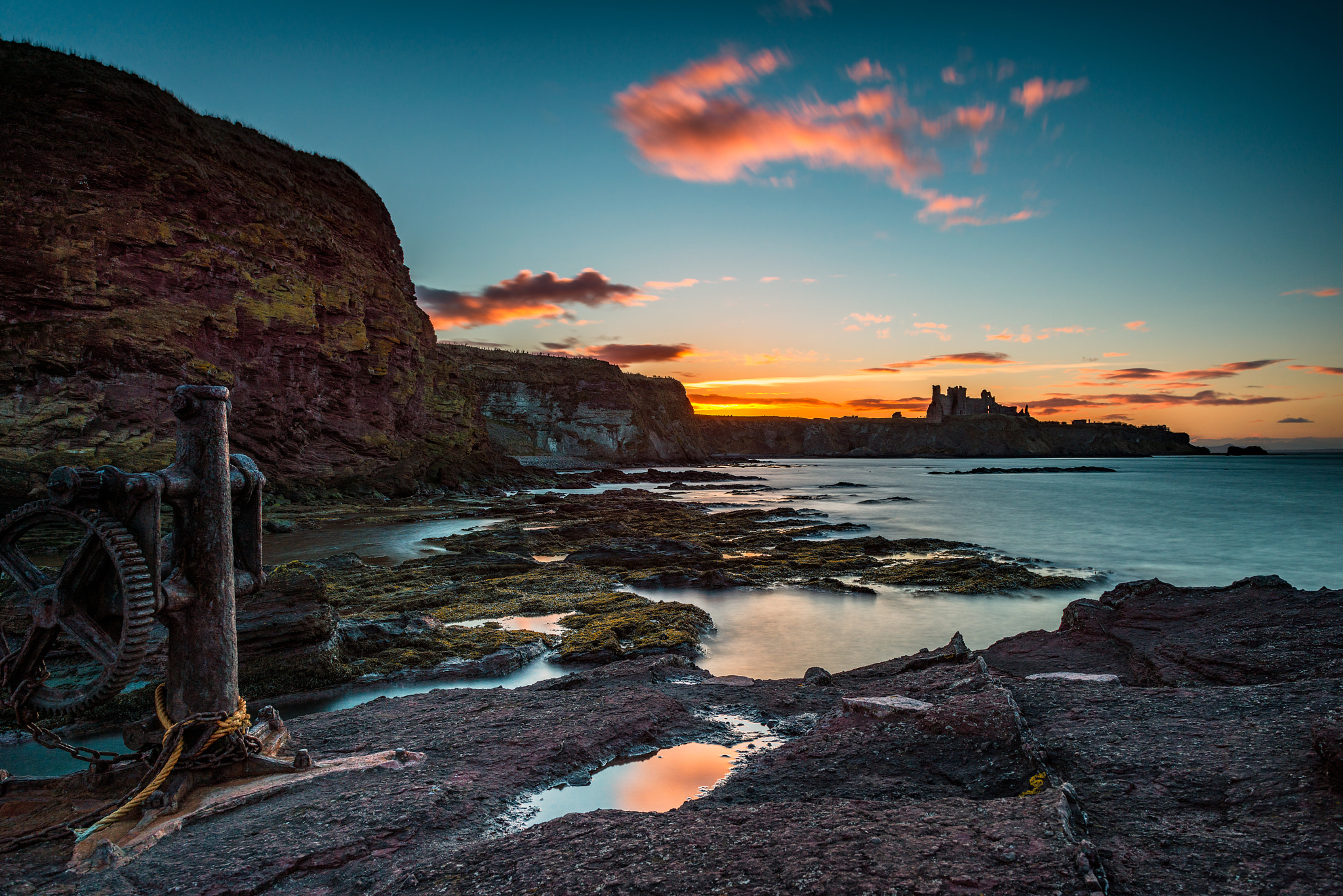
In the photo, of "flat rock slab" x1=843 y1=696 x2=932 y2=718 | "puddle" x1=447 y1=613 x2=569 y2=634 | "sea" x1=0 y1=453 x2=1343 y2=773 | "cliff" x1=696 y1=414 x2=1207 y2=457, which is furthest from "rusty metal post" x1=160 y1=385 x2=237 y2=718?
"cliff" x1=696 y1=414 x2=1207 y2=457

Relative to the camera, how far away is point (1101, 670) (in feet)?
22.8

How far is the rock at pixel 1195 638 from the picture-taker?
18.5 feet

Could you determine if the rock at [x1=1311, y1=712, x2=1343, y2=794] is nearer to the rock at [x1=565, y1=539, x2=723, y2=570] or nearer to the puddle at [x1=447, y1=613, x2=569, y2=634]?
the puddle at [x1=447, y1=613, x2=569, y2=634]

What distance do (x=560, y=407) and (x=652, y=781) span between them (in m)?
87.0

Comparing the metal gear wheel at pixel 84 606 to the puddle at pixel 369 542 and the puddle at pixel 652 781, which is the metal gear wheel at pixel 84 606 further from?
the puddle at pixel 369 542

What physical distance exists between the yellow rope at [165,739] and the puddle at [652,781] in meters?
2.04

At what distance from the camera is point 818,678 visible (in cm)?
748

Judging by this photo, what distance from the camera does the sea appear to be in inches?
448

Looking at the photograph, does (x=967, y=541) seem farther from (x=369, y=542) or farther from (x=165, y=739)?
(x=165, y=739)

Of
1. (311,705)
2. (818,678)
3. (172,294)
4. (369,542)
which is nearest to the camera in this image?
(818,678)

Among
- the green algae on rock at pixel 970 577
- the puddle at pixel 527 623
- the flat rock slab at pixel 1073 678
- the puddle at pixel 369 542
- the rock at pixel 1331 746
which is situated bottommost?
the puddle at pixel 369 542

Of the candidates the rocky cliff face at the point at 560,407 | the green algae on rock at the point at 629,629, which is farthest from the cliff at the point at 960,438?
the green algae on rock at the point at 629,629

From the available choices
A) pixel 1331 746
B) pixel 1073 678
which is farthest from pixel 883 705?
pixel 1331 746

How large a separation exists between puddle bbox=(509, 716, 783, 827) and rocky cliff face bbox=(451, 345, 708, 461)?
→ 3053 inches
